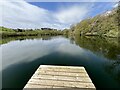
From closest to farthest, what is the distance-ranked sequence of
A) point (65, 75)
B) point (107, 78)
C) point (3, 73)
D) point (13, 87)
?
point (65, 75), point (13, 87), point (107, 78), point (3, 73)

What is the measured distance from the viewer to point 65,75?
740cm

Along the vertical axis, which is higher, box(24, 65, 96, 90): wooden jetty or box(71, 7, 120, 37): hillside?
box(71, 7, 120, 37): hillside

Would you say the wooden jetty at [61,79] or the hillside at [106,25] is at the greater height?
the hillside at [106,25]

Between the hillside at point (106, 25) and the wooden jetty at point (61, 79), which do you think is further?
the hillside at point (106, 25)

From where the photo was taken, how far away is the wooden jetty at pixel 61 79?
241 inches

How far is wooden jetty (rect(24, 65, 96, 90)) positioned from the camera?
6129 mm

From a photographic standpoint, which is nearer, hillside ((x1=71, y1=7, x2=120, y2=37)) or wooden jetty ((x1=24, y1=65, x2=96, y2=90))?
wooden jetty ((x1=24, y1=65, x2=96, y2=90))

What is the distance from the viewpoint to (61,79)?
6.82 meters

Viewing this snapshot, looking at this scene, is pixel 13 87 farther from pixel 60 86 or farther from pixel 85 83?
pixel 85 83

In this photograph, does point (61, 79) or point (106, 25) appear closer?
point (61, 79)

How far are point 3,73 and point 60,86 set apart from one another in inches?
333

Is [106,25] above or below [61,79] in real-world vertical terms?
above

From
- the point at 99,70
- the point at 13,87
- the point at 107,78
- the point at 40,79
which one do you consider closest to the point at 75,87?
the point at 40,79

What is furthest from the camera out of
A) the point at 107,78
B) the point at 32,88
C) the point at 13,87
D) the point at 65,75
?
the point at 107,78
